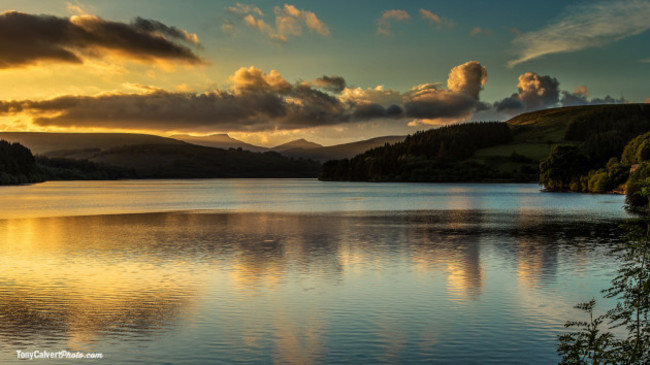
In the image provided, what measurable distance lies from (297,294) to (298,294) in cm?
5

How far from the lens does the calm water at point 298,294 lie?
22562 mm

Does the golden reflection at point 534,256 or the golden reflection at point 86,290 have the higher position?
the golden reflection at point 86,290

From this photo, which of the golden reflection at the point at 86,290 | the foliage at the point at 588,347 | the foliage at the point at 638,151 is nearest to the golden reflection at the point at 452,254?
the foliage at the point at 588,347

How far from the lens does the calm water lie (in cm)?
2256

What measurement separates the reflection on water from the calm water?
0.30 ft

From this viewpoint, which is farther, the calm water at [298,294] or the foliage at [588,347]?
the calm water at [298,294]

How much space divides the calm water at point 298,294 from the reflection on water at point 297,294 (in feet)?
0.30

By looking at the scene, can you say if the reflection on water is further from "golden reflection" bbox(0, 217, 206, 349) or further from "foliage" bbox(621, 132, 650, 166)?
"foliage" bbox(621, 132, 650, 166)

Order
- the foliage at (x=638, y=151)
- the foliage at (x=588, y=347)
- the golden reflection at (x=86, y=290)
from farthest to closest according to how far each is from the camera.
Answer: the foliage at (x=638, y=151) → the golden reflection at (x=86, y=290) → the foliage at (x=588, y=347)

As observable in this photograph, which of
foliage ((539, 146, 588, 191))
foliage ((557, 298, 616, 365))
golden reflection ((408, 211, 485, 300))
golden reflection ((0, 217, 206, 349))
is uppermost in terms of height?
foliage ((539, 146, 588, 191))

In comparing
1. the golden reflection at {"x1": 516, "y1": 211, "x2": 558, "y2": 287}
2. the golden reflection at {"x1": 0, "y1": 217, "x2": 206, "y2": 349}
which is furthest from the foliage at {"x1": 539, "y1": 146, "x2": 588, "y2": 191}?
the golden reflection at {"x1": 0, "y1": 217, "x2": 206, "y2": 349}

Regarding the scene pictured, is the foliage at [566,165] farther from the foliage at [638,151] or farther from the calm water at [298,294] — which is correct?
the calm water at [298,294]

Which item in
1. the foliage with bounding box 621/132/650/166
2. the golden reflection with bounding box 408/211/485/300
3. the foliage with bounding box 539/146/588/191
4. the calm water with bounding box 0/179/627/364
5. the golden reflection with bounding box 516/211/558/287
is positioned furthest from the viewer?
the foliage with bounding box 539/146/588/191

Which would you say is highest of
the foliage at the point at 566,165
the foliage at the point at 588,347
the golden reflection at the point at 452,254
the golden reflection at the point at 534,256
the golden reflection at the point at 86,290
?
the foliage at the point at 566,165
